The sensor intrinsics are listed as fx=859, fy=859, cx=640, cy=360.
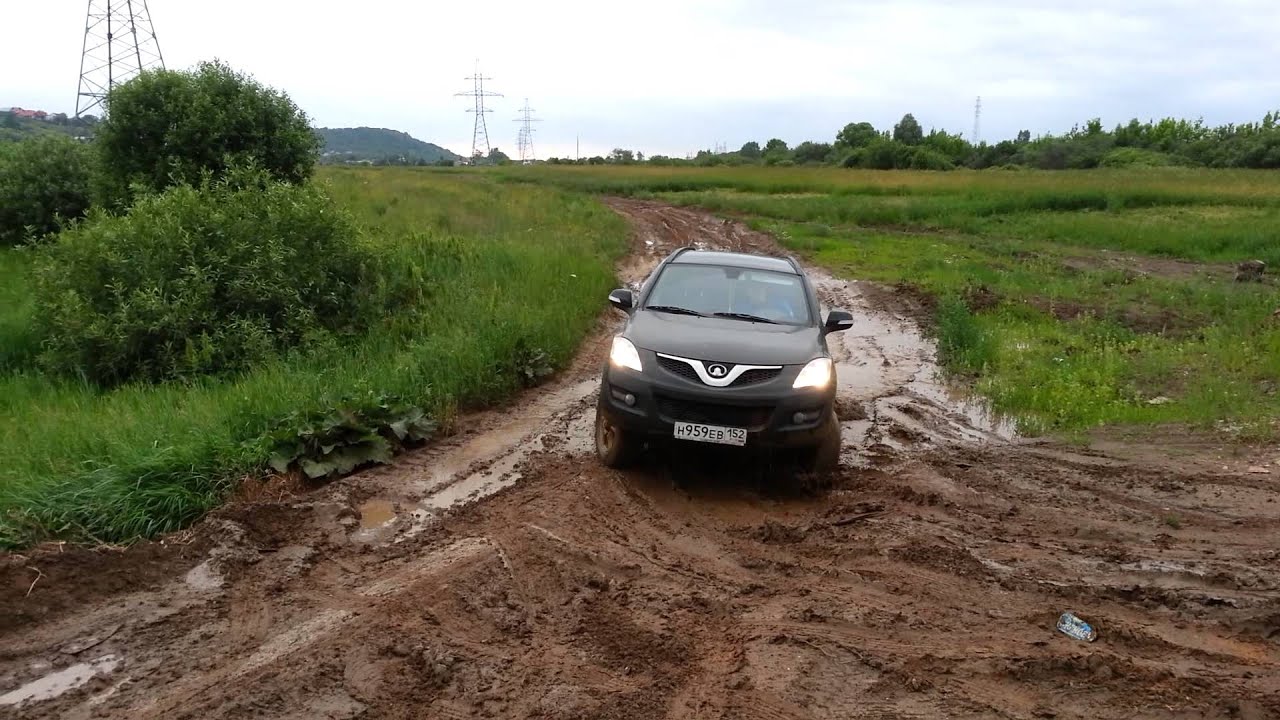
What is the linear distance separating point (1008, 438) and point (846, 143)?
7554 centimetres

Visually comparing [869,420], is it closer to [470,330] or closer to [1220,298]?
[470,330]

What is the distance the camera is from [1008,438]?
26.3 feet

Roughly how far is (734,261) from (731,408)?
2329 millimetres

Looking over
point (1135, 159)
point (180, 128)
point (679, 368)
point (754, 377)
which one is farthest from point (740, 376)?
point (1135, 159)

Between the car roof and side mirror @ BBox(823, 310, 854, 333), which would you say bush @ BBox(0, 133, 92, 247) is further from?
side mirror @ BBox(823, 310, 854, 333)

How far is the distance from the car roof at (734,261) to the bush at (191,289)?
164 inches

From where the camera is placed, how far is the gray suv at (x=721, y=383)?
233 inches

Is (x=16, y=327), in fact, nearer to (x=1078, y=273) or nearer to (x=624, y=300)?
(x=624, y=300)

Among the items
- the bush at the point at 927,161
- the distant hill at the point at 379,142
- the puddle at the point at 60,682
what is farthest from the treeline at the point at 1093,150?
the distant hill at the point at 379,142

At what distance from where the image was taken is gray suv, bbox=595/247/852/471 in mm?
5910

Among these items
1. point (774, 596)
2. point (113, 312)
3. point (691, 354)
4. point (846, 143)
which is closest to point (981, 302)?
point (691, 354)

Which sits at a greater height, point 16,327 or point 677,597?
point 16,327

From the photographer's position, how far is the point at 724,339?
6.31m

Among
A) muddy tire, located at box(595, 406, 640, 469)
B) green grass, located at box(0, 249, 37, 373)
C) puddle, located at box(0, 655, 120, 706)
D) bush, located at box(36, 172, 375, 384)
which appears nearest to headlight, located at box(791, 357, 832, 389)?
muddy tire, located at box(595, 406, 640, 469)
